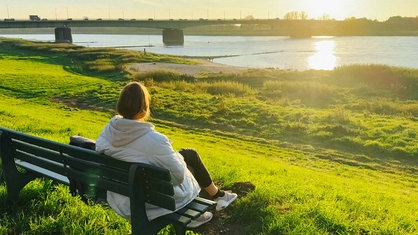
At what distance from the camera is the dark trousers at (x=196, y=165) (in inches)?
172

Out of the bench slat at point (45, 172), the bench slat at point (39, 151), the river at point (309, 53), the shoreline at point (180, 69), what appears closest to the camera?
the bench slat at point (39, 151)

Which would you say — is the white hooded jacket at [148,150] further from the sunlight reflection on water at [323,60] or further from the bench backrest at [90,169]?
the sunlight reflection on water at [323,60]

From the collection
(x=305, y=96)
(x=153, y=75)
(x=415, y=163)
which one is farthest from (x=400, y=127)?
(x=153, y=75)

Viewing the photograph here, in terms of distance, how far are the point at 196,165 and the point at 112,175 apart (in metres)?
1.09

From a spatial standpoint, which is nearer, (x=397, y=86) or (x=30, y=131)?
(x=30, y=131)

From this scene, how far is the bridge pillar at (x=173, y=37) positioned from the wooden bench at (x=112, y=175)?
114 meters

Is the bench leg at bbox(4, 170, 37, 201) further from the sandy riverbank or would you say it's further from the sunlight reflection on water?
the sunlight reflection on water

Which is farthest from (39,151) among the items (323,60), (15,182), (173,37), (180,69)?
(173,37)

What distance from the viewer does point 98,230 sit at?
13.6 feet

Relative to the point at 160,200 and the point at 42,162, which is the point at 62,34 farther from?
the point at 160,200

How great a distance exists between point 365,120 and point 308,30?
12815 cm

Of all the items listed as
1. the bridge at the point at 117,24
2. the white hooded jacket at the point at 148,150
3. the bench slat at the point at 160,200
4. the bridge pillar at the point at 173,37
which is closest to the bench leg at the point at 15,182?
the white hooded jacket at the point at 148,150

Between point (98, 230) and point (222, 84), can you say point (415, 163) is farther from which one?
point (222, 84)

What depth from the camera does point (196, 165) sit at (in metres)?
4.41
